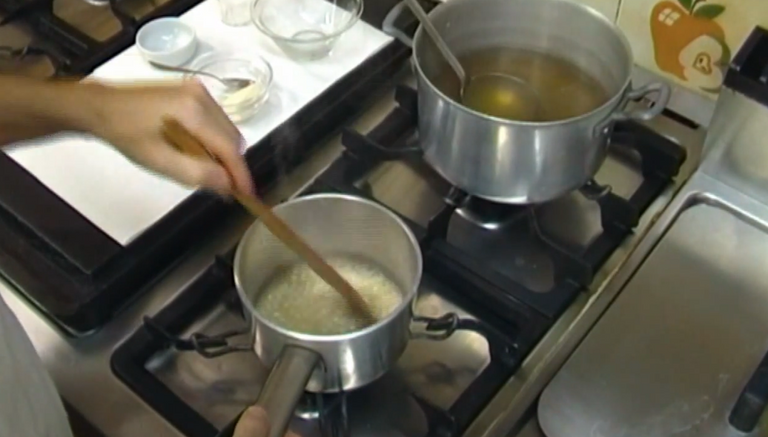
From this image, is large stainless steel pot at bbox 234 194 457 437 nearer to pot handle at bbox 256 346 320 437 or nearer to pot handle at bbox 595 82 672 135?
pot handle at bbox 256 346 320 437

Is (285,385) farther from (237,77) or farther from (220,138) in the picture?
(237,77)

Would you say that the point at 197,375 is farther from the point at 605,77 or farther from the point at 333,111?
the point at 605,77

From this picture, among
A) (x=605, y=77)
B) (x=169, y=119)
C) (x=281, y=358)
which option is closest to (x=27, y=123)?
(x=169, y=119)

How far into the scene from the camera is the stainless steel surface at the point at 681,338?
25.8 inches

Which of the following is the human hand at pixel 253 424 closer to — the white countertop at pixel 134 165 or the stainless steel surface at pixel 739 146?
the white countertop at pixel 134 165

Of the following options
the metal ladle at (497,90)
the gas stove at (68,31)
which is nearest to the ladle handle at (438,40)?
the metal ladle at (497,90)

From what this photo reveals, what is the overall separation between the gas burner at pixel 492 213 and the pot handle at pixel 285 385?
0.24 meters

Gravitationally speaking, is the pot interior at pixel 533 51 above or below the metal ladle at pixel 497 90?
above

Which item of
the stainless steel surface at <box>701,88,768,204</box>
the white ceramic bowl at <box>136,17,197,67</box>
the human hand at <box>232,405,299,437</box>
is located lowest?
the white ceramic bowl at <box>136,17,197,67</box>

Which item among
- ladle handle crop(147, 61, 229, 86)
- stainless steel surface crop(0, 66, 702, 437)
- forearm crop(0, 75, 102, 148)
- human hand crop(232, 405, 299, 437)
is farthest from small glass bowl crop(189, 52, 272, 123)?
human hand crop(232, 405, 299, 437)

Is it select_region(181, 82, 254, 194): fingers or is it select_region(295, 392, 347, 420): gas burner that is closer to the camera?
select_region(181, 82, 254, 194): fingers

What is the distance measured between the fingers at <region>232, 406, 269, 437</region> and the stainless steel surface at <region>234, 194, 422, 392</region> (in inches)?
3.1

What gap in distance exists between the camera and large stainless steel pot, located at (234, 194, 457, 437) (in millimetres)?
596

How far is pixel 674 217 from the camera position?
2.57 ft
